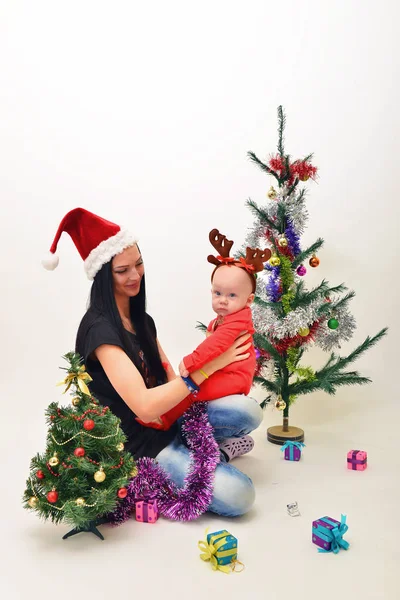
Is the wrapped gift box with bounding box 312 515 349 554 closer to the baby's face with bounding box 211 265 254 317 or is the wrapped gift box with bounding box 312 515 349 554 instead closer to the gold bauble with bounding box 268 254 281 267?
the baby's face with bounding box 211 265 254 317

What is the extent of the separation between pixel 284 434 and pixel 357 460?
548mm

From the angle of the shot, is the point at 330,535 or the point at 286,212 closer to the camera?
the point at 330,535

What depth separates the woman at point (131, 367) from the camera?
2604 millimetres

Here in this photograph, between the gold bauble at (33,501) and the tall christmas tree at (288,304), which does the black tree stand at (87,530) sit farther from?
the tall christmas tree at (288,304)

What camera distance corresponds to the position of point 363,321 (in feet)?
14.3

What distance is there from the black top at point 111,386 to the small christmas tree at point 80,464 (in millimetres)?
190

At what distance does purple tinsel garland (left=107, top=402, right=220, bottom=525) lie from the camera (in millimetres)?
2605

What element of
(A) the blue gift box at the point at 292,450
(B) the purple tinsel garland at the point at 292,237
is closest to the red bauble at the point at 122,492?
(A) the blue gift box at the point at 292,450

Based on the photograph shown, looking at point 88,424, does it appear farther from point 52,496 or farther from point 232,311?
point 232,311

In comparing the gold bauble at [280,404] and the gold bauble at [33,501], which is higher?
the gold bauble at [280,404]

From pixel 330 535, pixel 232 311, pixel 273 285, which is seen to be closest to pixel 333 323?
pixel 273 285

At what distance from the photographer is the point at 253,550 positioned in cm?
240

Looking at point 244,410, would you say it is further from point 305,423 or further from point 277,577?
point 305,423

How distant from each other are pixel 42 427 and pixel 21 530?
4.22 feet
